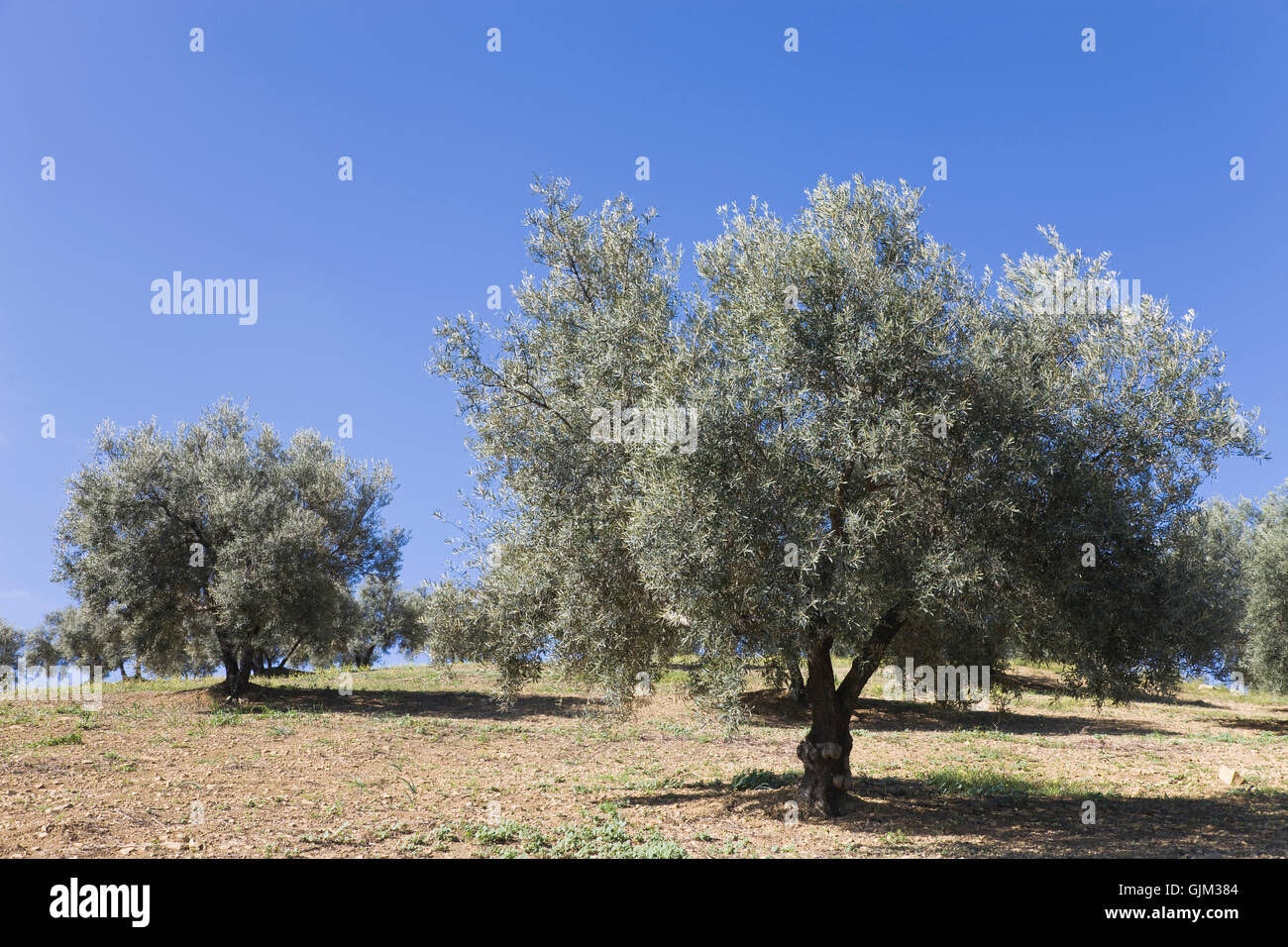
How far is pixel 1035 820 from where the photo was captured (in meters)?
17.0

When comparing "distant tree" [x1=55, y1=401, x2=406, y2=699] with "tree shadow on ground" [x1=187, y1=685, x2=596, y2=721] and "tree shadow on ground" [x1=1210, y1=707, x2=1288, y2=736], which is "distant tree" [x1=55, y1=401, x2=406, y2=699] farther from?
"tree shadow on ground" [x1=1210, y1=707, x2=1288, y2=736]

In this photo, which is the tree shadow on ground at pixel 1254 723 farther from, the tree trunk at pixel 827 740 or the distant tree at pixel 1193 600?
the tree trunk at pixel 827 740

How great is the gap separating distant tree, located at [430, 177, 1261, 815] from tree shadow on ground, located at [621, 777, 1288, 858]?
1519 mm

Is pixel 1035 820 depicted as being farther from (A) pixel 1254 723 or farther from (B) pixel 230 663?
(B) pixel 230 663

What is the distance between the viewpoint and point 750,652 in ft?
47.5

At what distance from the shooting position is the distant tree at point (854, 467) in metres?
13.5

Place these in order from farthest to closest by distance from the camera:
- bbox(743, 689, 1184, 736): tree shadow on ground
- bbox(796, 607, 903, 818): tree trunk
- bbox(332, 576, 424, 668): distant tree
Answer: bbox(332, 576, 424, 668): distant tree < bbox(743, 689, 1184, 736): tree shadow on ground < bbox(796, 607, 903, 818): tree trunk

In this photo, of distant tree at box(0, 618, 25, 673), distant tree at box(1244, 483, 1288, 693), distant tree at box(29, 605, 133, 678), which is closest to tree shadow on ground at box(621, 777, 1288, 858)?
distant tree at box(1244, 483, 1288, 693)

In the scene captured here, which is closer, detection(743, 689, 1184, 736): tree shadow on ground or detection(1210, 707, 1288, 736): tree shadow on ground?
detection(743, 689, 1184, 736): tree shadow on ground

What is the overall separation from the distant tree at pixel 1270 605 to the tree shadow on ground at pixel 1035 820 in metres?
22.1

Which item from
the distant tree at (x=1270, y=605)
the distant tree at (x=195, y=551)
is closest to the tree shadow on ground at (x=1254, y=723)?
the distant tree at (x=1270, y=605)

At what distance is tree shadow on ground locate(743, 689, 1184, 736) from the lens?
104 ft

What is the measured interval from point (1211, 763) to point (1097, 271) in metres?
17.5
